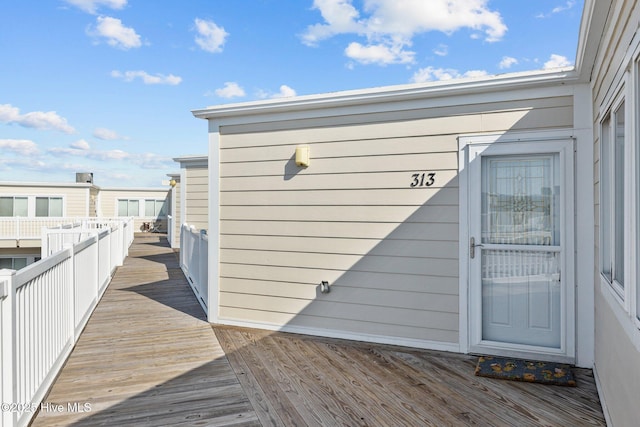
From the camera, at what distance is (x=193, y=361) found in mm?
3547

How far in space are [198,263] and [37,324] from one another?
356 cm

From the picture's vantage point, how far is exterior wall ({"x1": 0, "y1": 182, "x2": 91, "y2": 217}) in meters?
16.2

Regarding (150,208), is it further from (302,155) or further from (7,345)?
(7,345)

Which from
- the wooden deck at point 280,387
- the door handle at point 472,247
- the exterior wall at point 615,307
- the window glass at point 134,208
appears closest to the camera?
the exterior wall at point 615,307

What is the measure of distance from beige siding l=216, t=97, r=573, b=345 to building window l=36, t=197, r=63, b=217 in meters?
15.4

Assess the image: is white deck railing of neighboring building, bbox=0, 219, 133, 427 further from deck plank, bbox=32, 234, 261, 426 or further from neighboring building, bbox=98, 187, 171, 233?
neighboring building, bbox=98, 187, 171, 233

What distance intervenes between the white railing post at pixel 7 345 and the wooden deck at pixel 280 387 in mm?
453

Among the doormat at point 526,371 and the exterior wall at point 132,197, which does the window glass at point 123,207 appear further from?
the doormat at point 526,371

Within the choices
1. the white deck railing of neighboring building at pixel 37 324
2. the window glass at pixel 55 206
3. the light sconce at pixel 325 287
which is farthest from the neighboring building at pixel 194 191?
the window glass at pixel 55 206

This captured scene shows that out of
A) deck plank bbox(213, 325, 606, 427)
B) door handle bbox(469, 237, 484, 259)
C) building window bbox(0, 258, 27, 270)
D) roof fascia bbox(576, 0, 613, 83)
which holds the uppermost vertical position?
roof fascia bbox(576, 0, 613, 83)

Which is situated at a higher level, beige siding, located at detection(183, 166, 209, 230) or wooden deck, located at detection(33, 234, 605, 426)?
beige siding, located at detection(183, 166, 209, 230)

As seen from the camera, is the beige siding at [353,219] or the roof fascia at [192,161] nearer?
the beige siding at [353,219]

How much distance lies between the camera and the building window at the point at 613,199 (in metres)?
2.24

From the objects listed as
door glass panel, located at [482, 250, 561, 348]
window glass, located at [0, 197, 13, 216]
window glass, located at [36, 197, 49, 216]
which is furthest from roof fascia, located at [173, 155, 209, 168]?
window glass, located at [0, 197, 13, 216]
